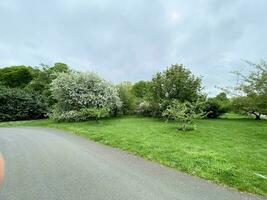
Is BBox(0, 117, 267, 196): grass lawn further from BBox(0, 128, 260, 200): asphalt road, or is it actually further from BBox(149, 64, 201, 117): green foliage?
BBox(149, 64, 201, 117): green foliage

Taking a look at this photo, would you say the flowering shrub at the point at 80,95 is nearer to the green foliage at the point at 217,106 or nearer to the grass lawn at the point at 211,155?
the green foliage at the point at 217,106

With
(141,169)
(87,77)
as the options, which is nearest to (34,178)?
(141,169)

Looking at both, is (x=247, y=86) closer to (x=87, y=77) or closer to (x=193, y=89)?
(x=193, y=89)

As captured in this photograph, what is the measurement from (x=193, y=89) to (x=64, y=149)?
14.1m

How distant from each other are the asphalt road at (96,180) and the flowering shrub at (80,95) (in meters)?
12.5

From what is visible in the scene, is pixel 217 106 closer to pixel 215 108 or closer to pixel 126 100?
pixel 215 108

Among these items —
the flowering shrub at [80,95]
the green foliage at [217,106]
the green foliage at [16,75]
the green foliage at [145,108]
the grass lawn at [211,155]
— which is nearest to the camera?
the grass lawn at [211,155]

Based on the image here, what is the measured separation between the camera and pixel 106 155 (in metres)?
8.78

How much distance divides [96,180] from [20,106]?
24221 mm

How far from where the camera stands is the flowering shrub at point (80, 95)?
2159 centimetres

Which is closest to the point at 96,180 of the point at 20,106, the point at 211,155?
the point at 211,155

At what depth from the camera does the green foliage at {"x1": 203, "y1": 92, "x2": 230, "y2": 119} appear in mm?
24469

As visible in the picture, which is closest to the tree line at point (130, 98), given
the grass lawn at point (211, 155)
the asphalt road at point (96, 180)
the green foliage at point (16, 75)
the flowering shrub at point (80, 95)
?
the flowering shrub at point (80, 95)

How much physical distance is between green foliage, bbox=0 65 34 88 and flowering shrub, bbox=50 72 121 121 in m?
29.0
